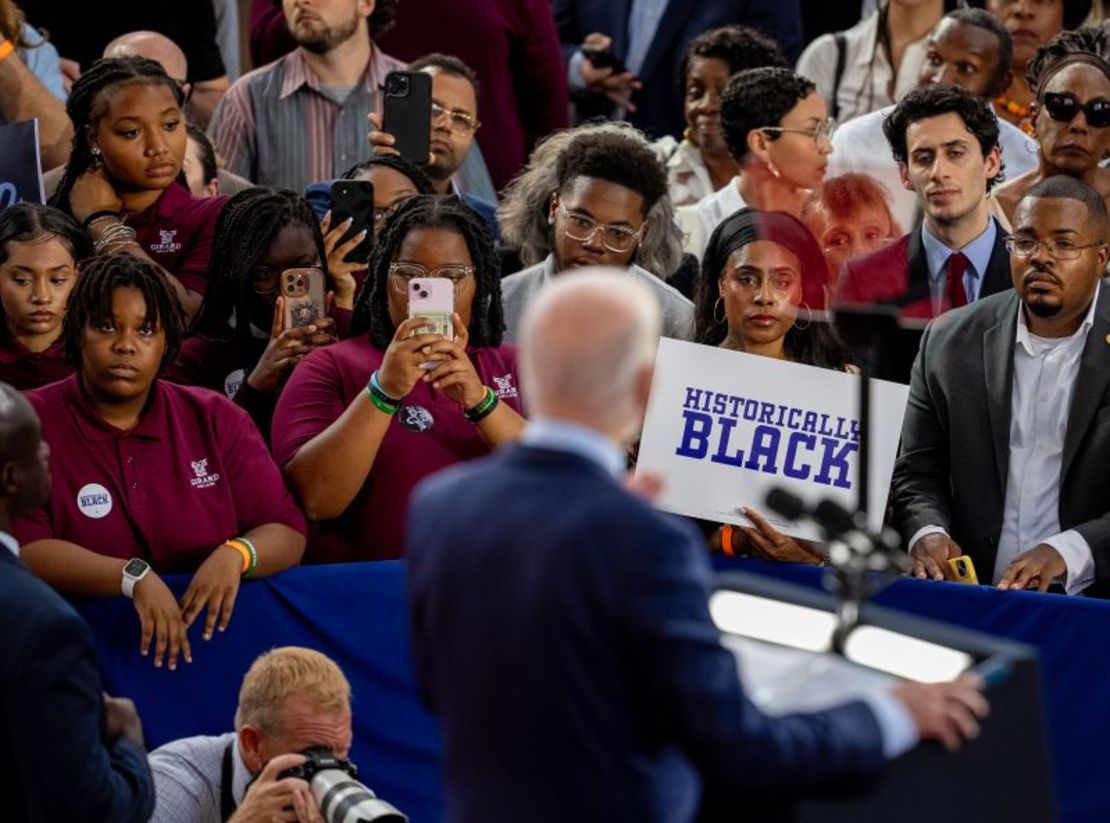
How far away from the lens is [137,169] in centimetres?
663

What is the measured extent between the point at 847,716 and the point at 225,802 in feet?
7.43

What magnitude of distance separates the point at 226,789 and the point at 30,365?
1492mm

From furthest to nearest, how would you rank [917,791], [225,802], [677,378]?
1. [677,378]
2. [225,802]
3. [917,791]

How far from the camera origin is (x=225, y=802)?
5133 mm

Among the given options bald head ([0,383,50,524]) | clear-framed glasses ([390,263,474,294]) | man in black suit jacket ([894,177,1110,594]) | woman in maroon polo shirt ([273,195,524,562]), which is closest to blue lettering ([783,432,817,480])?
man in black suit jacket ([894,177,1110,594])

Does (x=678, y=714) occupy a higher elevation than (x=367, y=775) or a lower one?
higher

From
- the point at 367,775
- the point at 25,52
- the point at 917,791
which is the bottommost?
the point at 367,775

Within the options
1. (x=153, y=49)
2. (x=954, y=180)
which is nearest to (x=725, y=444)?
(x=954, y=180)

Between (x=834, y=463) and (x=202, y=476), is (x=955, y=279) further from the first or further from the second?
(x=202, y=476)

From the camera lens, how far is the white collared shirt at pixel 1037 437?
6.02m

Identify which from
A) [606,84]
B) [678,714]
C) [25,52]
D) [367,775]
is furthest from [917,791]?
[606,84]

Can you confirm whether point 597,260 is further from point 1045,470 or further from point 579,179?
point 1045,470

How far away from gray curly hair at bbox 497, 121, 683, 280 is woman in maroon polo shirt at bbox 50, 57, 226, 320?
3.38 feet

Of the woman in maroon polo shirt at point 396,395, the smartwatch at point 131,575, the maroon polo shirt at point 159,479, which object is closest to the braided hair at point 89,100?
the woman in maroon polo shirt at point 396,395
